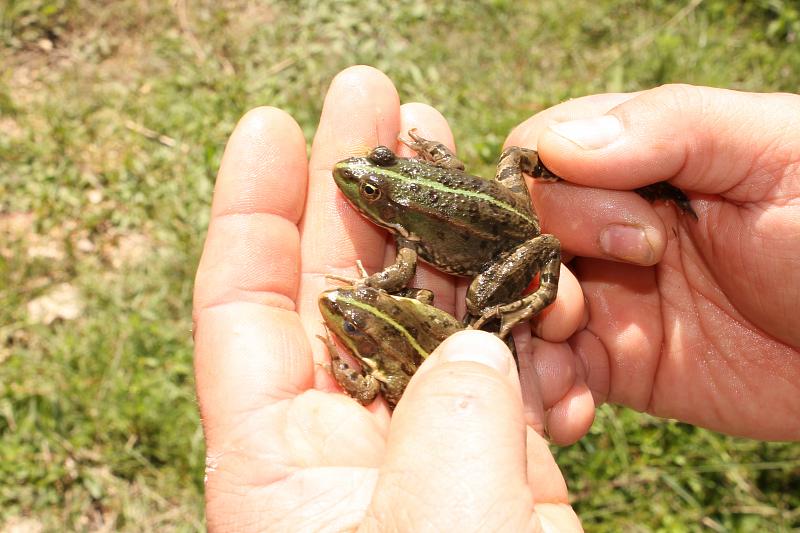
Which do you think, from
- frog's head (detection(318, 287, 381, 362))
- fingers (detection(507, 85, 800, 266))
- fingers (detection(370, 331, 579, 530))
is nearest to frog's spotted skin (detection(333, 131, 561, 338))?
frog's head (detection(318, 287, 381, 362))

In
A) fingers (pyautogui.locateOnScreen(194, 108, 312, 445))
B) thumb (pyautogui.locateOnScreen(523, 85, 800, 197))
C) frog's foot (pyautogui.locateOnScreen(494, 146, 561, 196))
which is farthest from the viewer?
frog's foot (pyautogui.locateOnScreen(494, 146, 561, 196))

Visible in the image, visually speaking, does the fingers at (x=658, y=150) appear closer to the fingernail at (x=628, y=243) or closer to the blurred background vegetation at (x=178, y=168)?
the fingernail at (x=628, y=243)

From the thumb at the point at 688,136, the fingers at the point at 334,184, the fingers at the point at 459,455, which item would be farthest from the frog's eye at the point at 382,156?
the fingers at the point at 459,455

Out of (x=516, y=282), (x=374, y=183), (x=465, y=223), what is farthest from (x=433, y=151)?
(x=516, y=282)

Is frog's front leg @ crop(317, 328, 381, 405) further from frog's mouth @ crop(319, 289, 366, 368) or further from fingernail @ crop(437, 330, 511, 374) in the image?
fingernail @ crop(437, 330, 511, 374)

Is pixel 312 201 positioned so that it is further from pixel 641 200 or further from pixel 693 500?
pixel 693 500

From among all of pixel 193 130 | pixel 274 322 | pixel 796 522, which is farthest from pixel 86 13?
pixel 796 522
